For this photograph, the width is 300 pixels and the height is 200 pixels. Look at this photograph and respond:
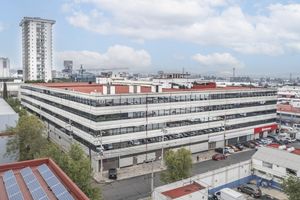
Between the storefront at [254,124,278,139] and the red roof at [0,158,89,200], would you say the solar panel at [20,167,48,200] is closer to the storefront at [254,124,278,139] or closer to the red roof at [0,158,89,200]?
the red roof at [0,158,89,200]

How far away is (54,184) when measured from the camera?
2216 centimetres

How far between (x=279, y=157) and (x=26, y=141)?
4102cm

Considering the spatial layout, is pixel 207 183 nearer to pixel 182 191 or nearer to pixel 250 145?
pixel 182 191

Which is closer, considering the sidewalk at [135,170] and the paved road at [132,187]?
the paved road at [132,187]

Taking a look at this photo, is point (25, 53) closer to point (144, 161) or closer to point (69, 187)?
point (144, 161)

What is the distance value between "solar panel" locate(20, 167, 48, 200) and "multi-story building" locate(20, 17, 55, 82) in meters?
173

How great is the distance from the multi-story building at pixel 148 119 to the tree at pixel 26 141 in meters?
6.99

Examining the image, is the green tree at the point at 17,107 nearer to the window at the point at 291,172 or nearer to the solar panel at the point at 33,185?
the solar panel at the point at 33,185

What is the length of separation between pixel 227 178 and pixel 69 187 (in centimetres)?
2731

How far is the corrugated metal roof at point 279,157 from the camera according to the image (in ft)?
141

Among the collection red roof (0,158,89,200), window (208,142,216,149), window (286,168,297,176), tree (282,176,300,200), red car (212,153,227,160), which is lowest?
red car (212,153,227,160)

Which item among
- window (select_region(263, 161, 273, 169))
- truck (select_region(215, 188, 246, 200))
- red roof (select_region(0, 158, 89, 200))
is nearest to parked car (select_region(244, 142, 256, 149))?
window (select_region(263, 161, 273, 169))

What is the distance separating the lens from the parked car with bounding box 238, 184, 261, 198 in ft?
135

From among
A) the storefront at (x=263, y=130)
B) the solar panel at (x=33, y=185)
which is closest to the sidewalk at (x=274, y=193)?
the storefront at (x=263, y=130)
